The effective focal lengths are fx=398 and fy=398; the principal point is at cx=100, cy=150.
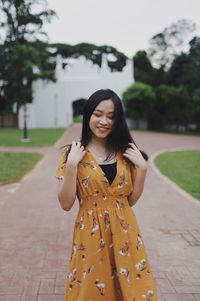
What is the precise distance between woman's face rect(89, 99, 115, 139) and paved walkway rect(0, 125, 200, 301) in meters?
1.68

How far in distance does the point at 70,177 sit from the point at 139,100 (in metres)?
31.0

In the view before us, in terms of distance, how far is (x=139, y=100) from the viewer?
32.6 m

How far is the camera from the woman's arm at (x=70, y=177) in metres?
2.05

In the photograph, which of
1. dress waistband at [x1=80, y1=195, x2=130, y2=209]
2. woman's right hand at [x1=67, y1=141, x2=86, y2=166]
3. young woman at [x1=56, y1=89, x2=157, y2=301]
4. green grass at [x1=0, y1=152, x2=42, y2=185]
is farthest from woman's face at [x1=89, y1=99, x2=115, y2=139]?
green grass at [x1=0, y1=152, x2=42, y2=185]

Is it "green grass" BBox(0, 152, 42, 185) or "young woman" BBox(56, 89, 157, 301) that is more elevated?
"young woman" BBox(56, 89, 157, 301)

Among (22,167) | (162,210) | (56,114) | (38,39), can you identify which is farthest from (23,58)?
(162,210)

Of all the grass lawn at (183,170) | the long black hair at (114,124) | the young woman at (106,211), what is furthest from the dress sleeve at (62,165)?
the grass lawn at (183,170)

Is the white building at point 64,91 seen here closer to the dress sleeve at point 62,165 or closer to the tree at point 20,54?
the tree at point 20,54

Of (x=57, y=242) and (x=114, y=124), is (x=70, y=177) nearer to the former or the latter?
(x=114, y=124)

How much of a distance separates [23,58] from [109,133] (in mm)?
26966

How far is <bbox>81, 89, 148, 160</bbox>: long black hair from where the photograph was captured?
2.17 meters

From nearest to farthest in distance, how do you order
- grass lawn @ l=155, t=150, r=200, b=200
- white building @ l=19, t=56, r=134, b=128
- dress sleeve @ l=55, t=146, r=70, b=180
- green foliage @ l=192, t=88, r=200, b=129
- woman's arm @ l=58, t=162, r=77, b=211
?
woman's arm @ l=58, t=162, r=77, b=211, dress sleeve @ l=55, t=146, r=70, b=180, grass lawn @ l=155, t=150, r=200, b=200, green foliage @ l=192, t=88, r=200, b=129, white building @ l=19, t=56, r=134, b=128

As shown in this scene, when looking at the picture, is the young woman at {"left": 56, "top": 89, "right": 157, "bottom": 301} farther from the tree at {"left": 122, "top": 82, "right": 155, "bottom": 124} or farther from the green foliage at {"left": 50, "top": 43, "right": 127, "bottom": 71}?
the green foliage at {"left": 50, "top": 43, "right": 127, "bottom": 71}

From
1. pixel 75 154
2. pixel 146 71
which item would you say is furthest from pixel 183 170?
pixel 146 71
